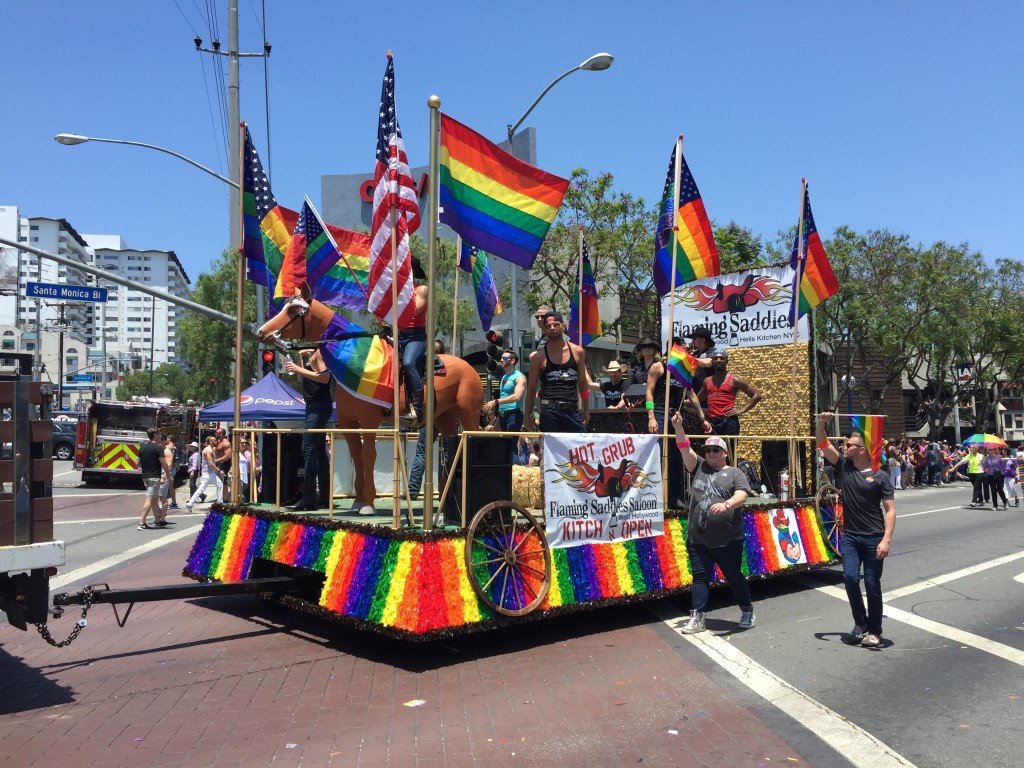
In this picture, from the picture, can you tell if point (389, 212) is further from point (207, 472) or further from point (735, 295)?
point (207, 472)

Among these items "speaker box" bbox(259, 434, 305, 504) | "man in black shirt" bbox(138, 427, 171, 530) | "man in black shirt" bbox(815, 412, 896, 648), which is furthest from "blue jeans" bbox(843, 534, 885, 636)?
"man in black shirt" bbox(138, 427, 171, 530)

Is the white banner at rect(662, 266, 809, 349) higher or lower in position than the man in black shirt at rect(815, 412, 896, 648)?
higher

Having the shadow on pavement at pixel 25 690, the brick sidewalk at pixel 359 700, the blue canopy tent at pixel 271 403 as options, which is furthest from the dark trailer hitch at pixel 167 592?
the blue canopy tent at pixel 271 403

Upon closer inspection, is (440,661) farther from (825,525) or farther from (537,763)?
(825,525)

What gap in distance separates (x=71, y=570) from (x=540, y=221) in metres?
8.37

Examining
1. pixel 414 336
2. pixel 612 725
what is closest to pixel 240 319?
pixel 414 336

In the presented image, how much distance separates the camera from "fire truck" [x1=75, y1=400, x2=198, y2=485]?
26.9 meters

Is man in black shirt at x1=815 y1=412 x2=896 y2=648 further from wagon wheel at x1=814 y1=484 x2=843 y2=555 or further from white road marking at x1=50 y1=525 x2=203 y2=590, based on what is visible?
white road marking at x1=50 y1=525 x2=203 y2=590

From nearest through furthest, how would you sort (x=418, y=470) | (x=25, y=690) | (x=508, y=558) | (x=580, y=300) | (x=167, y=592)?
1. (x=25, y=690)
2. (x=167, y=592)
3. (x=508, y=558)
4. (x=418, y=470)
5. (x=580, y=300)

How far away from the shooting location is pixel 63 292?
2027cm

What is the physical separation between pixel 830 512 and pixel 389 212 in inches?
264

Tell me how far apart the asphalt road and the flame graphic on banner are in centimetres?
363

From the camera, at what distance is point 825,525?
10406 mm

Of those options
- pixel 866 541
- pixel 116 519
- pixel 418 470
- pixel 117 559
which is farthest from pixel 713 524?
pixel 116 519
